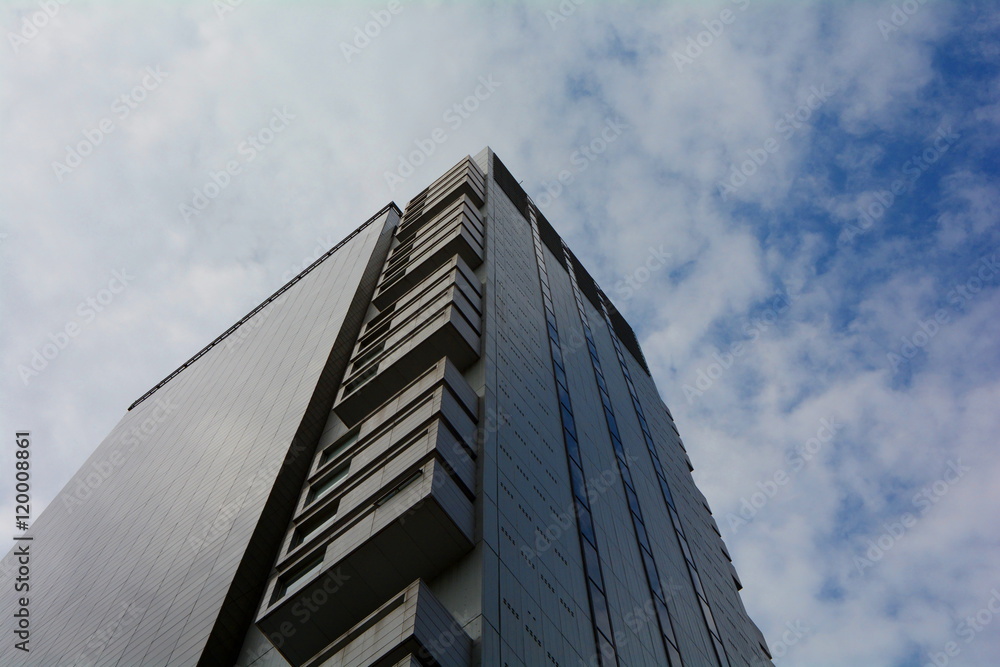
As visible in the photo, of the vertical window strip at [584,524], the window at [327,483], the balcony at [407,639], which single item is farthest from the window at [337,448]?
the balcony at [407,639]

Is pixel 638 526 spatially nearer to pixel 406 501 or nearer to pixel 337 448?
pixel 337 448

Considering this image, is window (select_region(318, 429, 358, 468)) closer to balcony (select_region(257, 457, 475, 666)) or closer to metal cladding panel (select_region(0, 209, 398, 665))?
metal cladding panel (select_region(0, 209, 398, 665))

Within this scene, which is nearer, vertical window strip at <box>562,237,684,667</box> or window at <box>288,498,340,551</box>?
window at <box>288,498,340,551</box>

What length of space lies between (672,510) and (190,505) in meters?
24.7

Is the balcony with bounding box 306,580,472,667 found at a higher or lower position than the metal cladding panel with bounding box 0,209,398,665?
lower

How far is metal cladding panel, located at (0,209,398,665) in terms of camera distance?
2583 centimetres

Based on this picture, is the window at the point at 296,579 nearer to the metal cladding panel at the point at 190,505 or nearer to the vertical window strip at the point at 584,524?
the metal cladding panel at the point at 190,505

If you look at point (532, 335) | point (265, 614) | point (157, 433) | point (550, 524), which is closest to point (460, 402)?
point (550, 524)

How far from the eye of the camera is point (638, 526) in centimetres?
3406

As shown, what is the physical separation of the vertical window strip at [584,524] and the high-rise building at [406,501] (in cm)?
13

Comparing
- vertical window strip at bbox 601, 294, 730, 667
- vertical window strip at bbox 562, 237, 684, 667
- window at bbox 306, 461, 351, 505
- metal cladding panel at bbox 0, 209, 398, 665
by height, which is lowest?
vertical window strip at bbox 601, 294, 730, 667

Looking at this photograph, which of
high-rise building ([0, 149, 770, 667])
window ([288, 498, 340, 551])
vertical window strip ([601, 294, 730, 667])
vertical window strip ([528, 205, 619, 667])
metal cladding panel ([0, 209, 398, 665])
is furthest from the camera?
vertical window strip ([601, 294, 730, 667])

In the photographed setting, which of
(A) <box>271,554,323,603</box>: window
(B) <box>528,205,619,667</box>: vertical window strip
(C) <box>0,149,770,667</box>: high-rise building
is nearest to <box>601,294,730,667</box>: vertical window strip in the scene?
(C) <box>0,149,770,667</box>: high-rise building

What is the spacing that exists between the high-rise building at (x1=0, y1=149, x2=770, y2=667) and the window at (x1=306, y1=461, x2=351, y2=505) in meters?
0.10
